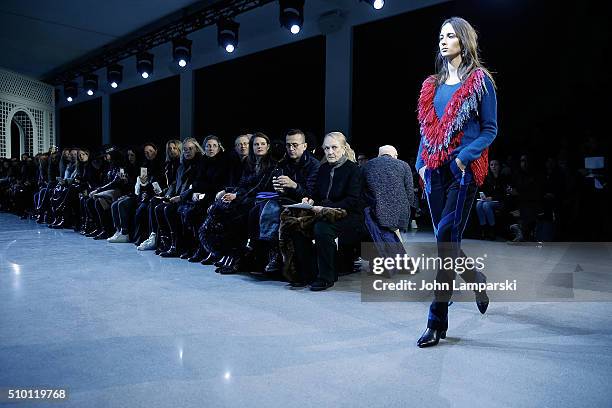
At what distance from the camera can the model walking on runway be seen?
186cm

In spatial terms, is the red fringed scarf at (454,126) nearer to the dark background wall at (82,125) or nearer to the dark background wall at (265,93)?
the dark background wall at (265,93)

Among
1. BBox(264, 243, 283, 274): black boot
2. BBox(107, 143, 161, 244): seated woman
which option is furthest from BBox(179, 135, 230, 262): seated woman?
BBox(107, 143, 161, 244): seated woman

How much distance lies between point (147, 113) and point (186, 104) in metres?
1.76

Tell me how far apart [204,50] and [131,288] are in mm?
7806

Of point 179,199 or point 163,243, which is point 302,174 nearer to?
point 179,199

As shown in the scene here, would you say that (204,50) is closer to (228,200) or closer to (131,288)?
(228,200)

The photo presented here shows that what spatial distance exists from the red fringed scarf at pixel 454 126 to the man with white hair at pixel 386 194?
145cm

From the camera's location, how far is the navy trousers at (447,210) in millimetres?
1890

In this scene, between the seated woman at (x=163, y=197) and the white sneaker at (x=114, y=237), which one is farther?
the white sneaker at (x=114, y=237)

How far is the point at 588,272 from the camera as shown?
372cm

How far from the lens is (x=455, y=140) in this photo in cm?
191

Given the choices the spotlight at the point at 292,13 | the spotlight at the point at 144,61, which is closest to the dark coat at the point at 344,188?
the spotlight at the point at 292,13

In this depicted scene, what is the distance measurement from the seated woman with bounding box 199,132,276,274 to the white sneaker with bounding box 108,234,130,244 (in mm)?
1809

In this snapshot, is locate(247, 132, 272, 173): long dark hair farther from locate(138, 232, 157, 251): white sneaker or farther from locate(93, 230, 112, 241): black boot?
locate(93, 230, 112, 241): black boot
